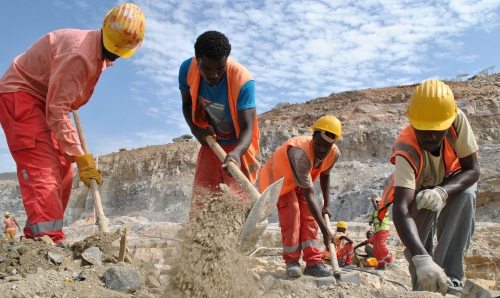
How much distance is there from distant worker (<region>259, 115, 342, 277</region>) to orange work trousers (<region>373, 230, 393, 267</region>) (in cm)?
139

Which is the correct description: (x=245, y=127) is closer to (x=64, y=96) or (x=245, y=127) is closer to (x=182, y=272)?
(x=182, y=272)

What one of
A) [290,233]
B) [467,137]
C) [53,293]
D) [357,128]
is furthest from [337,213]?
[53,293]

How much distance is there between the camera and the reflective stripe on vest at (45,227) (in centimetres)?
324

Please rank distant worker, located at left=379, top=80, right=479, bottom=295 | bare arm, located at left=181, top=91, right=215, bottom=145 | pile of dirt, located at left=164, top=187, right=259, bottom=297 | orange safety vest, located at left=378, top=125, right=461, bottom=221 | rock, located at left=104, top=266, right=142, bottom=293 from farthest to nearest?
1. bare arm, located at left=181, top=91, right=215, bottom=145
2. orange safety vest, located at left=378, top=125, right=461, bottom=221
3. distant worker, located at left=379, top=80, right=479, bottom=295
4. rock, located at left=104, top=266, right=142, bottom=293
5. pile of dirt, located at left=164, top=187, right=259, bottom=297

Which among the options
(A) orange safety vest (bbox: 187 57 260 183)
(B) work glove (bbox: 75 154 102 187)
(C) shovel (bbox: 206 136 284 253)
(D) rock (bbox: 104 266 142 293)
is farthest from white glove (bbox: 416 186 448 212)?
(B) work glove (bbox: 75 154 102 187)

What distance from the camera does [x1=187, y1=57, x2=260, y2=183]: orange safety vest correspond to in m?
3.25

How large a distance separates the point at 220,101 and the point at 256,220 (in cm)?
112

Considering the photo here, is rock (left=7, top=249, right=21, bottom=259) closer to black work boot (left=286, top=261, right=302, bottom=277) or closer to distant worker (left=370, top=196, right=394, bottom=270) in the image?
black work boot (left=286, top=261, right=302, bottom=277)

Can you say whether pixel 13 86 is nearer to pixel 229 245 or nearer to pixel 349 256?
pixel 229 245

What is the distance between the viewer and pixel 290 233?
14.8 ft

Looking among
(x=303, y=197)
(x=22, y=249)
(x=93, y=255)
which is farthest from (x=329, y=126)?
(x=22, y=249)

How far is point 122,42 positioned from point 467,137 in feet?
7.75

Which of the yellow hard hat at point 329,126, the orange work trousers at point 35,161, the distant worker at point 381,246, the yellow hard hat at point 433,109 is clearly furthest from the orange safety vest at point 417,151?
the distant worker at point 381,246

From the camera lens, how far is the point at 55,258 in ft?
9.84
